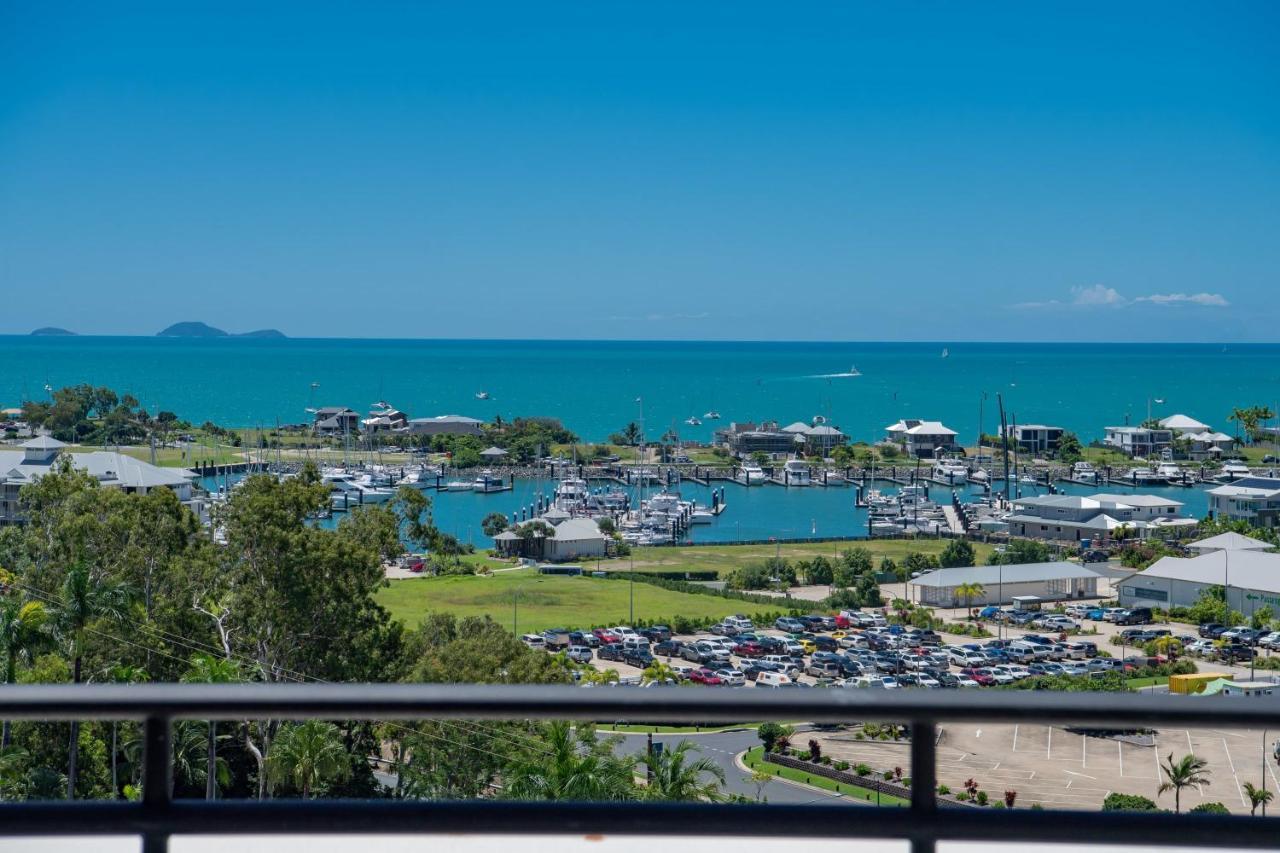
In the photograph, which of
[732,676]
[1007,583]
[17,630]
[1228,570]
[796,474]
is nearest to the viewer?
[17,630]

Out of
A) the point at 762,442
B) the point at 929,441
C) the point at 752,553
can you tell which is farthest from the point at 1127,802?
the point at 929,441

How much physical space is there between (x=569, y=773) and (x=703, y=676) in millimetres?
9414

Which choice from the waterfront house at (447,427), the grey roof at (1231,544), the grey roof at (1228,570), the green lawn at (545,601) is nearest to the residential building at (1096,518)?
the grey roof at (1231,544)

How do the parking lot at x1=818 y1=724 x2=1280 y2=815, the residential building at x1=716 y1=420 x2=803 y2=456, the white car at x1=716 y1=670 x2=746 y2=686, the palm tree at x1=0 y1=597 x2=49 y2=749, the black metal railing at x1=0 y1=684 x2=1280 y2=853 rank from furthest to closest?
1. the residential building at x1=716 y1=420 x2=803 y2=456
2. the white car at x1=716 y1=670 x2=746 y2=686
3. the palm tree at x1=0 y1=597 x2=49 y2=749
4. the parking lot at x1=818 y1=724 x2=1280 y2=815
5. the black metal railing at x1=0 y1=684 x2=1280 y2=853

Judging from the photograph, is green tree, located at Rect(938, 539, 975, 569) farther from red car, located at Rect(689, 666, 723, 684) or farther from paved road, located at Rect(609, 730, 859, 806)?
paved road, located at Rect(609, 730, 859, 806)

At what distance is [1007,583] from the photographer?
25141mm

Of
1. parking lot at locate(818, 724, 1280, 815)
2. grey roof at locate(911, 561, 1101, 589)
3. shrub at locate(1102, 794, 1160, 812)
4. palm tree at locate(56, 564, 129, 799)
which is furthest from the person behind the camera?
grey roof at locate(911, 561, 1101, 589)

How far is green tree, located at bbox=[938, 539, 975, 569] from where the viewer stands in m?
29.1

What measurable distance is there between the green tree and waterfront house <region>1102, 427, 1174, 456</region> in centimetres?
2952

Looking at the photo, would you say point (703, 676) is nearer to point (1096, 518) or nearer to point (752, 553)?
point (752, 553)

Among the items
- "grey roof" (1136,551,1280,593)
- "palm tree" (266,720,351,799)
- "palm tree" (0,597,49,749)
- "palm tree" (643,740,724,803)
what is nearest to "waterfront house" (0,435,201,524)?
"palm tree" (0,597,49,749)

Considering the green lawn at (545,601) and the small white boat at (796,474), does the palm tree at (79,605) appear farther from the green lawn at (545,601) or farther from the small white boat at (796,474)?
the small white boat at (796,474)

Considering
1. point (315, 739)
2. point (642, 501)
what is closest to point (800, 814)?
point (315, 739)

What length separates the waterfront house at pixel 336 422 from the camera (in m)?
61.2
